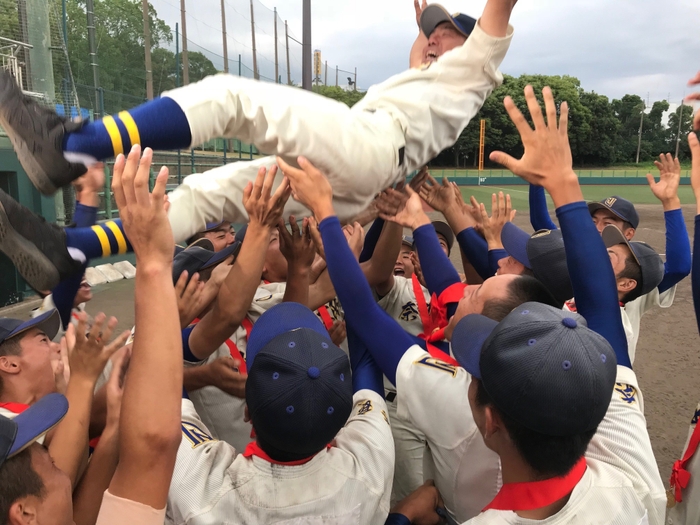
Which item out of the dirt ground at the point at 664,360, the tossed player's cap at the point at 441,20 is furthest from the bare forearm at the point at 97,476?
the dirt ground at the point at 664,360

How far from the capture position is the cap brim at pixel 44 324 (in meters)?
1.85

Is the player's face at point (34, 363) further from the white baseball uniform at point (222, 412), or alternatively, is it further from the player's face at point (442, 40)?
the player's face at point (442, 40)

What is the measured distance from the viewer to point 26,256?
5.45ft

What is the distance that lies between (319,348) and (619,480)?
0.78 metres

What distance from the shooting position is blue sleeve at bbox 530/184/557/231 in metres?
3.16

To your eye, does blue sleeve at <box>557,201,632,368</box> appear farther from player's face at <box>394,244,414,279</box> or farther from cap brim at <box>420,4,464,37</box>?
player's face at <box>394,244,414,279</box>

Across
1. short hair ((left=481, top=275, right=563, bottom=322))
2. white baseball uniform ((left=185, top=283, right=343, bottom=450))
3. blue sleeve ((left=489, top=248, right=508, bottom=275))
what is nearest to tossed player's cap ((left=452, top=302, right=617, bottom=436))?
short hair ((left=481, top=275, right=563, bottom=322))

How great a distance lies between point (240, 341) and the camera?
7.17ft

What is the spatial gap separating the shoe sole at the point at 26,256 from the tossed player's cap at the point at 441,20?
2048mm

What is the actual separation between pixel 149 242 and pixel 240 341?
1178 millimetres

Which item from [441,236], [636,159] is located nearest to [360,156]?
[441,236]

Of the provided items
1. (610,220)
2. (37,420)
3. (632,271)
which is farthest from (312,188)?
(610,220)

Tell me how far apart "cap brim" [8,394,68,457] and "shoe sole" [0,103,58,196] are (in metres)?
0.70

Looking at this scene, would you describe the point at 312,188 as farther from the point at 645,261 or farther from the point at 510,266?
the point at 645,261
